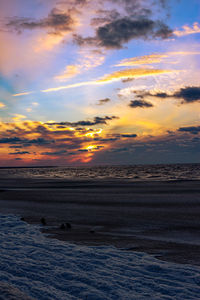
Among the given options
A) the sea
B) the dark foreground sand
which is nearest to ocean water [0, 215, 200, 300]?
the sea

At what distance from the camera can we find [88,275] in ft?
24.9

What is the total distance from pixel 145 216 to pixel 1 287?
1307 centimetres

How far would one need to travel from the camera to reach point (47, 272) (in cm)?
778

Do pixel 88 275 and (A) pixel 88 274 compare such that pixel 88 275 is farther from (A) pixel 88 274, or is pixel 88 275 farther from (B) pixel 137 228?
(B) pixel 137 228

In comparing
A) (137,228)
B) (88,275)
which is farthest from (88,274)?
(137,228)

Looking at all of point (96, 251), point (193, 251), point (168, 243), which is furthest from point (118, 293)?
point (168, 243)

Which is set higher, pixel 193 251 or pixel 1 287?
pixel 1 287

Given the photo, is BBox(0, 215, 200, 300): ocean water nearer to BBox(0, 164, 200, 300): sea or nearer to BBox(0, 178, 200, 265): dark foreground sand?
BBox(0, 164, 200, 300): sea

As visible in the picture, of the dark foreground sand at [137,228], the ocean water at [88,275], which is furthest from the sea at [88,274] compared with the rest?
the dark foreground sand at [137,228]

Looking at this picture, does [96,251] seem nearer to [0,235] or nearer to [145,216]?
[0,235]

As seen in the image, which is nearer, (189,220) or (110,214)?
(189,220)

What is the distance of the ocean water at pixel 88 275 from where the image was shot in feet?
20.8

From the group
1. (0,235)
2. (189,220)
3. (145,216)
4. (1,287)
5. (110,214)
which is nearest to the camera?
(1,287)

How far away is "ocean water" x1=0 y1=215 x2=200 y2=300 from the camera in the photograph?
6.33 metres
